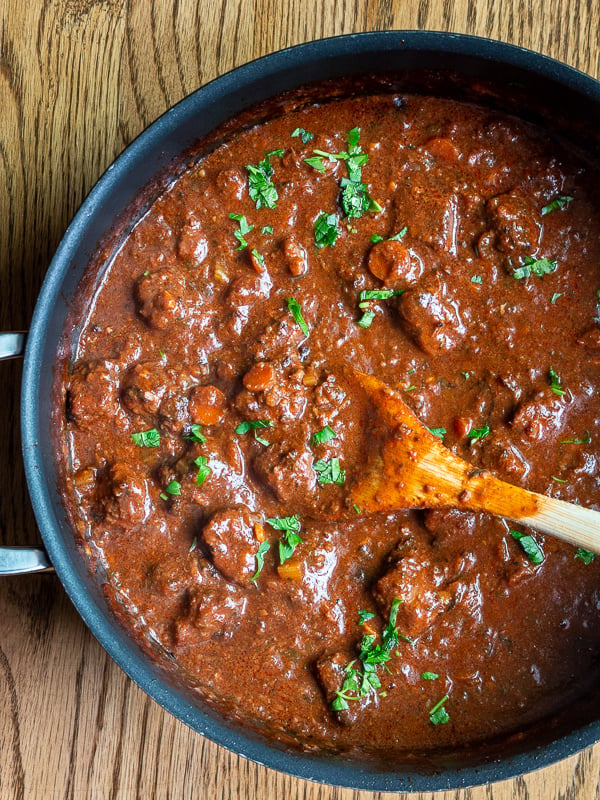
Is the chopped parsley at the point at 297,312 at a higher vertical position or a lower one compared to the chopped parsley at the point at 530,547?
higher

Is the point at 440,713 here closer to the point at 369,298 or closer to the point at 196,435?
the point at 196,435

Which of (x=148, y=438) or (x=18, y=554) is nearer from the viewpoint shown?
(x=18, y=554)

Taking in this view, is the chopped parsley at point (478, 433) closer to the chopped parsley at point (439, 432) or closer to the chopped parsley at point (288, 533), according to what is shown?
the chopped parsley at point (439, 432)

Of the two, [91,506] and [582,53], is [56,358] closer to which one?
[91,506]

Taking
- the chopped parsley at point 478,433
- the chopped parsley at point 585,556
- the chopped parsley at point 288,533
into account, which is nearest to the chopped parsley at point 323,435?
the chopped parsley at point 288,533

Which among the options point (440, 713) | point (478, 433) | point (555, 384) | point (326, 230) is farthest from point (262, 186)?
point (440, 713)

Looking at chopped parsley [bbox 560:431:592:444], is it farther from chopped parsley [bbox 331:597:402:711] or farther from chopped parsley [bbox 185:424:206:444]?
chopped parsley [bbox 185:424:206:444]

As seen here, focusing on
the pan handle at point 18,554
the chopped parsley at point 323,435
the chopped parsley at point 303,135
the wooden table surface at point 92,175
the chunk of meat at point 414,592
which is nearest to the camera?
the pan handle at point 18,554
